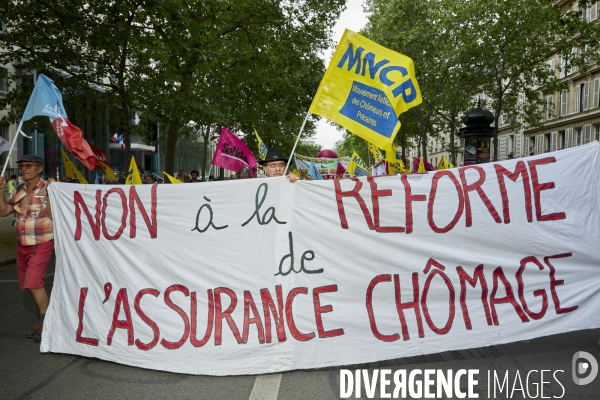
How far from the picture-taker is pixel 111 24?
12.4 m

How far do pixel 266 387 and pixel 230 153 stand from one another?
6563mm

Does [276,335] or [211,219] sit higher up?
[211,219]

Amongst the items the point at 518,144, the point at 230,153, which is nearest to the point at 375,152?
the point at 230,153

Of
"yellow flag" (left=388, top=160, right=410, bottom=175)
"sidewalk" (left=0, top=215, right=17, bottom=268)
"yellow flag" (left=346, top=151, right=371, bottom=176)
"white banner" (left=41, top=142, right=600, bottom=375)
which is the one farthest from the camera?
"yellow flag" (left=346, top=151, right=371, bottom=176)

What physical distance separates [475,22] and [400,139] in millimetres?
23858

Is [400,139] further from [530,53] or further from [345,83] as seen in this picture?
[345,83]

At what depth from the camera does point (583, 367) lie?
435 centimetres

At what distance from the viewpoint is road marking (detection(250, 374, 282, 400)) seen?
3.81m

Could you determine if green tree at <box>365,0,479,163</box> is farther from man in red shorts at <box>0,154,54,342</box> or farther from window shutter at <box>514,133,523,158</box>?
window shutter at <box>514,133,523,158</box>

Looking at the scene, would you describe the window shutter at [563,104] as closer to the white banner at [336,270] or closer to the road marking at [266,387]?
the white banner at [336,270]

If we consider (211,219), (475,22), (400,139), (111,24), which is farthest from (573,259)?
(400,139)

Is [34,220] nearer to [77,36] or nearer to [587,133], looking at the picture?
[77,36]

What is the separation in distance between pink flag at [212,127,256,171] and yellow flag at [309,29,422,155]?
5.26 metres

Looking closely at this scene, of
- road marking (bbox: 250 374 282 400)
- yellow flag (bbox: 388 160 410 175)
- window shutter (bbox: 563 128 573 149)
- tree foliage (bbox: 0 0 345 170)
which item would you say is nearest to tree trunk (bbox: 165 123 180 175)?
tree foliage (bbox: 0 0 345 170)
